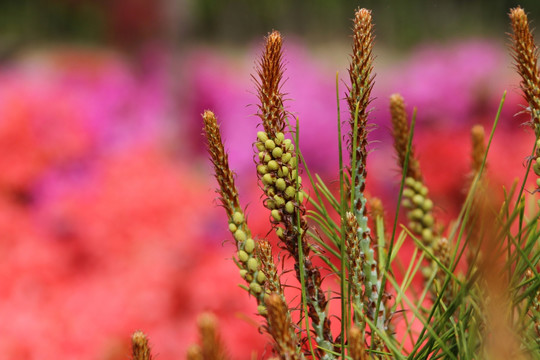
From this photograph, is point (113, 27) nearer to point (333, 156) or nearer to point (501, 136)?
point (333, 156)

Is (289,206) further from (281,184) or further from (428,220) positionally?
(428,220)

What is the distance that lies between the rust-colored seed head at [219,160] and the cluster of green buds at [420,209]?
0.15 metres

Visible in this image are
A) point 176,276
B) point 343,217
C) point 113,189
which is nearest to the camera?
Result: point 343,217

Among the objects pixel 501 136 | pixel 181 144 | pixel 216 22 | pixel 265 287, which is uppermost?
pixel 216 22

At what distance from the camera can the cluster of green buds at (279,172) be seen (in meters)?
0.33

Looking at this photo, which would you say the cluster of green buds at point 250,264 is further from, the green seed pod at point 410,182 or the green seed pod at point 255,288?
the green seed pod at point 410,182

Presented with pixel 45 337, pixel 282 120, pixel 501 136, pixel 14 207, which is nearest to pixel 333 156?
pixel 501 136

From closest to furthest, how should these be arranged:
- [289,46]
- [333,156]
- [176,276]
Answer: [176,276], [333,156], [289,46]

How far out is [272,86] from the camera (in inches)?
13.3

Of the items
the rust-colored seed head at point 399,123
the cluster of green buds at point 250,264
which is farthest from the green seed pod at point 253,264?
the rust-colored seed head at point 399,123

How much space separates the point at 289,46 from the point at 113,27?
90cm

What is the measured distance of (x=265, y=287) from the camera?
347 millimetres

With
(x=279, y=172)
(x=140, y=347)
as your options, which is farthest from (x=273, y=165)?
(x=140, y=347)

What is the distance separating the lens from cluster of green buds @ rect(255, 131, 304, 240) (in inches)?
13.1
